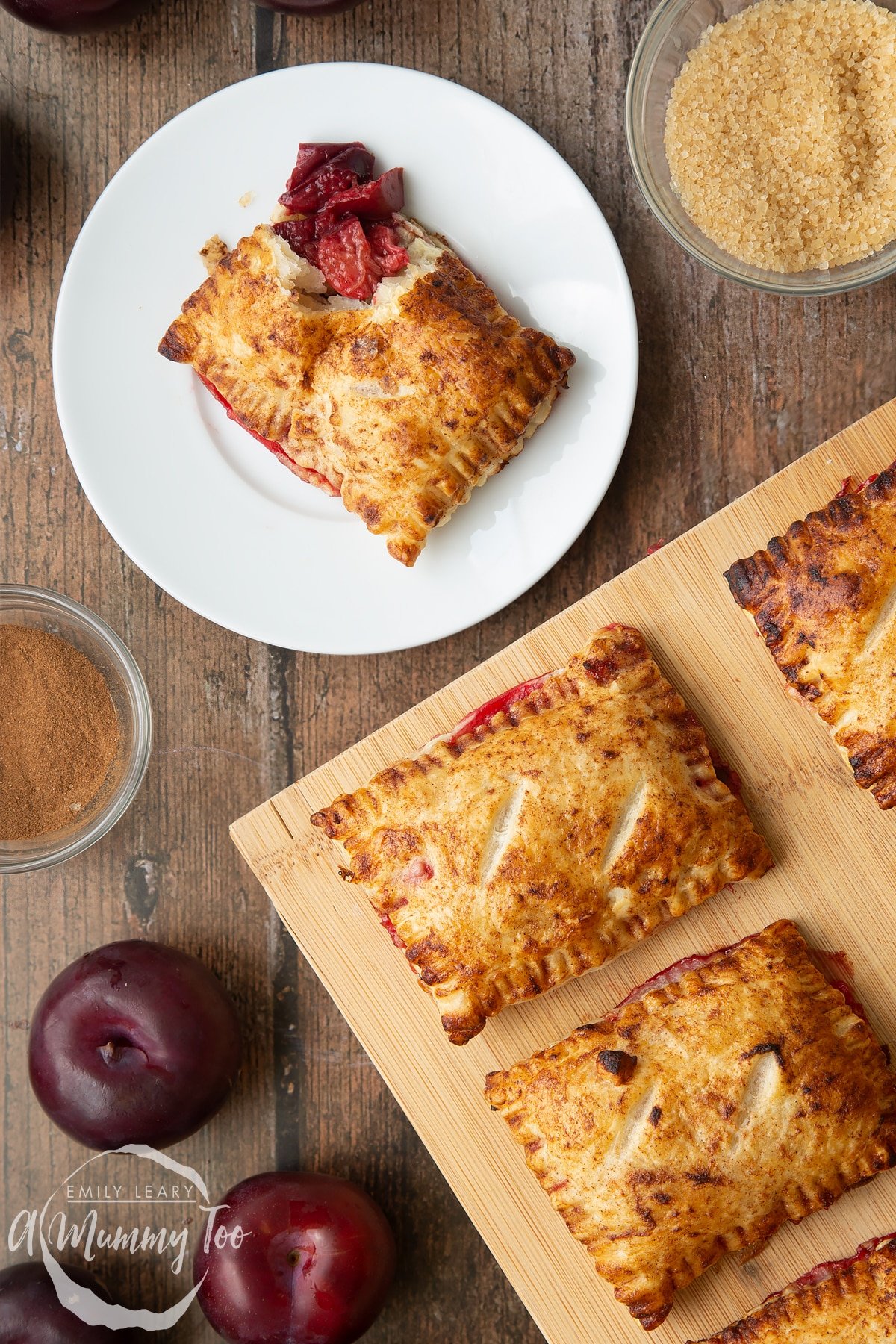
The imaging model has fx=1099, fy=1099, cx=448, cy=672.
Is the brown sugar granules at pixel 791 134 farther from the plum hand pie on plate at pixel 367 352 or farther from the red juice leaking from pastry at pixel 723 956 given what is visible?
the red juice leaking from pastry at pixel 723 956

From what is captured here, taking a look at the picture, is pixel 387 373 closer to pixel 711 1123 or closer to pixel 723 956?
pixel 723 956

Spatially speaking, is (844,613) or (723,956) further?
(723,956)

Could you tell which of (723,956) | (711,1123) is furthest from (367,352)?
(711,1123)

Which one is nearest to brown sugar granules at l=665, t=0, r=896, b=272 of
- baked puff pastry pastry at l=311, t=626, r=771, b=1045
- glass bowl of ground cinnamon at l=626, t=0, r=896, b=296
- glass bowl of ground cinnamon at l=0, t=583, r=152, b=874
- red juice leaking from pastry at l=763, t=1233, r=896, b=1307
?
glass bowl of ground cinnamon at l=626, t=0, r=896, b=296

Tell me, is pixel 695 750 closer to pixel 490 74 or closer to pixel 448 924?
pixel 448 924

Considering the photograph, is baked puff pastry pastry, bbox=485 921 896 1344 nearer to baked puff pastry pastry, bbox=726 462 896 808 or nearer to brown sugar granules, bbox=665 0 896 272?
baked puff pastry pastry, bbox=726 462 896 808

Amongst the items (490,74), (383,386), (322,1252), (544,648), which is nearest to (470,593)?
(544,648)

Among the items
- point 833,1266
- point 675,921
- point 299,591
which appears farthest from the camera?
point 299,591
